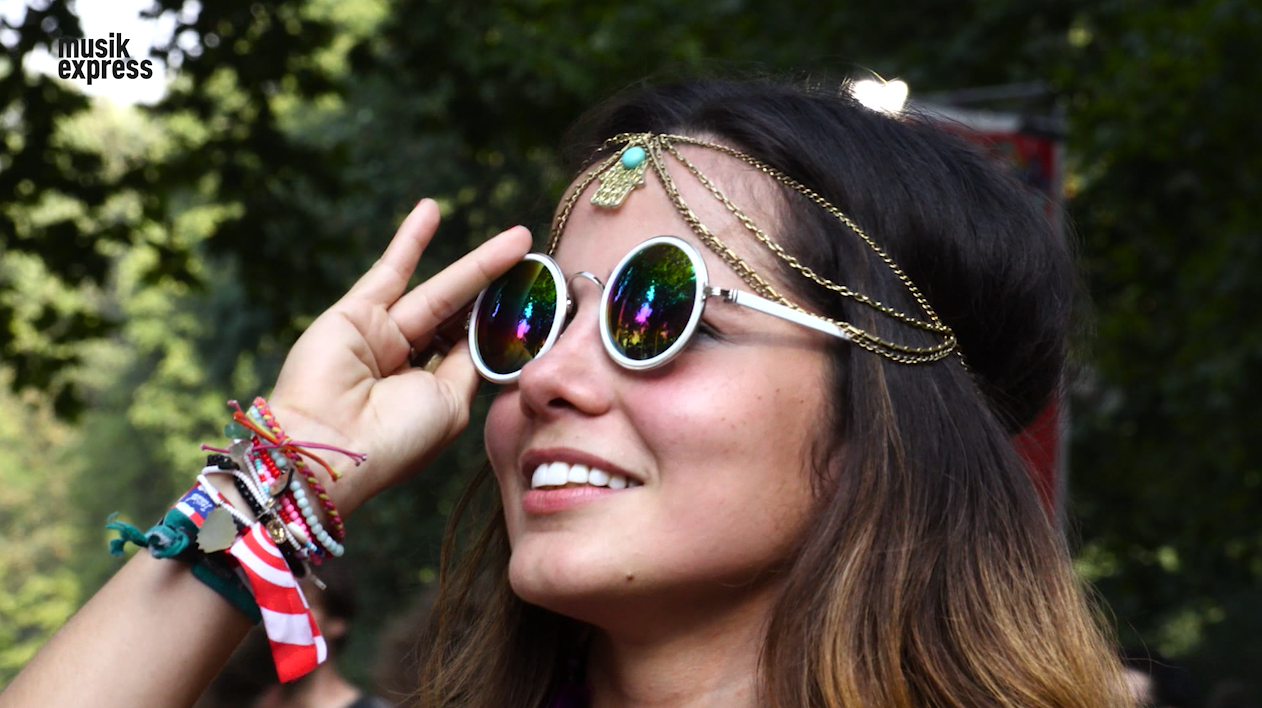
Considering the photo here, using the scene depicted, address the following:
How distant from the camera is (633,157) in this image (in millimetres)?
2100

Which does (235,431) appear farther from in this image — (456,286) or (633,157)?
(633,157)

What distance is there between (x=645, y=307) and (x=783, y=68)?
10.9ft

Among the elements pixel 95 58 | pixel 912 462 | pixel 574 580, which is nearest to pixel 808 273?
pixel 912 462

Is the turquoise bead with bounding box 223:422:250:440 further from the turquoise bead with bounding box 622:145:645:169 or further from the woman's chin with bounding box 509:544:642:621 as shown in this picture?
the turquoise bead with bounding box 622:145:645:169

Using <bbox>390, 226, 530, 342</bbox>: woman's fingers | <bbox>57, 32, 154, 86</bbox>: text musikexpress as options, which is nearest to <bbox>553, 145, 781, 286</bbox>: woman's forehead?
<bbox>390, 226, 530, 342</bbox>: woman's fingers

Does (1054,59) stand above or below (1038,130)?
→ above

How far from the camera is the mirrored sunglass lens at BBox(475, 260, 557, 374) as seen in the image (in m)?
2.08

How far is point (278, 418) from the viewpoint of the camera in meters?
2.09

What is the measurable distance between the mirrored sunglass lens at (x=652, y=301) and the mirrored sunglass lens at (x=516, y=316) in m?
0.15

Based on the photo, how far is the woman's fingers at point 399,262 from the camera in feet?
7.58

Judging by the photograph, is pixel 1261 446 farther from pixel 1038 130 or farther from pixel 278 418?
pixel 278 418

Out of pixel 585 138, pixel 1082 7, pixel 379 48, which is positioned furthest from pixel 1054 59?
pixel 585 138

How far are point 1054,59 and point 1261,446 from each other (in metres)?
3.22

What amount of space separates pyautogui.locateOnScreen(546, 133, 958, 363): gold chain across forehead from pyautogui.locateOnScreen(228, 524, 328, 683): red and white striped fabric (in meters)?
0.67
